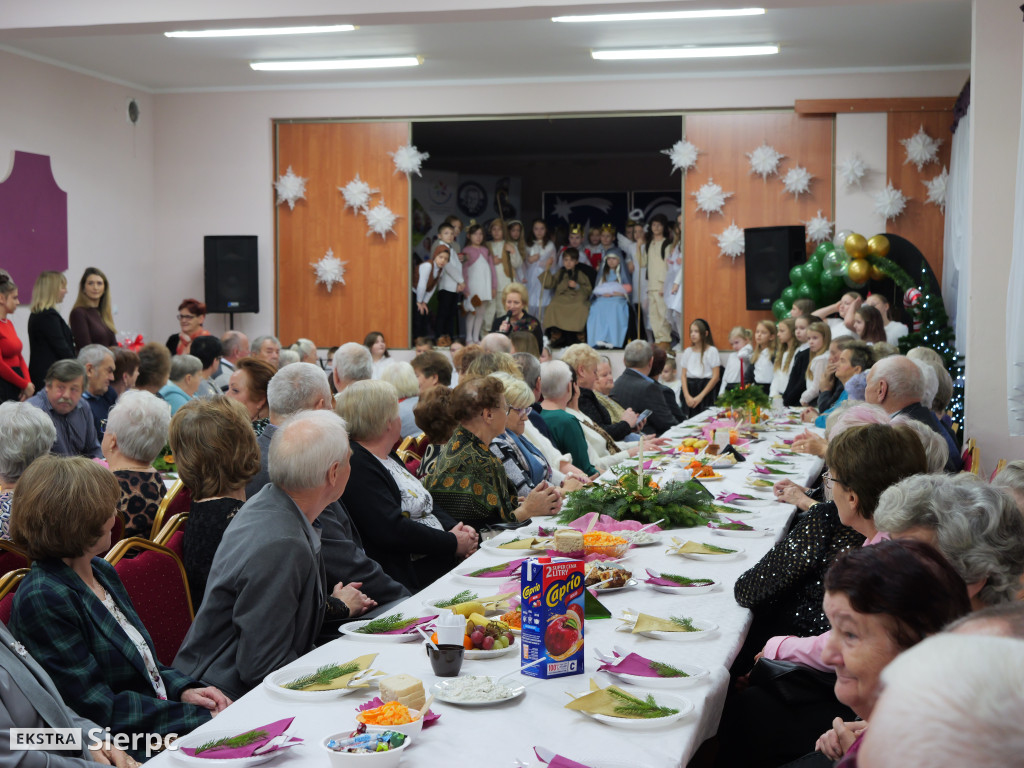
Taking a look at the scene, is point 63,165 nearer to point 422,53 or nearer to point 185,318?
point 185,318

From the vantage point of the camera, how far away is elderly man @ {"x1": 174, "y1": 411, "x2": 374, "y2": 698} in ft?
7.82

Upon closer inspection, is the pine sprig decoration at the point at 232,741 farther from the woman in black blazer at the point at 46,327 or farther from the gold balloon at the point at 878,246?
the gold balloon at the point at 878,246

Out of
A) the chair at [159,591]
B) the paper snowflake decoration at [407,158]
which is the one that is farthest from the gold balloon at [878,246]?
the chair at [159,591]

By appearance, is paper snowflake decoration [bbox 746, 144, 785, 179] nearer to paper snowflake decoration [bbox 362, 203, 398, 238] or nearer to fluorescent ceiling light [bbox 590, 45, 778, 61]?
fluorescent ceiling light [bbox 590, 45, 778, 61]

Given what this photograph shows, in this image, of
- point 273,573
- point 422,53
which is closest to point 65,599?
point 273,573

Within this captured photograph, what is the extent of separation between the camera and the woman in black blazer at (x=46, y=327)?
755 centimetres

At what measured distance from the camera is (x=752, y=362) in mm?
10391

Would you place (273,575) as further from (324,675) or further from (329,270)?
(329,270)

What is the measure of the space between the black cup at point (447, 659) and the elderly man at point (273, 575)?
52 centimetres

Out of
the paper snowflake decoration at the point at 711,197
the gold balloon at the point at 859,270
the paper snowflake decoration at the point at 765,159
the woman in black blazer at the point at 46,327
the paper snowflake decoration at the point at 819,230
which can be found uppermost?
the paper snowflake decoration at the point at 765,159

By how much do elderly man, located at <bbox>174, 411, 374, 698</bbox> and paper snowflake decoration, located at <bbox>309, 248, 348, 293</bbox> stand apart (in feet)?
33.2

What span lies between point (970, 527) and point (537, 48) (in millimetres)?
9147

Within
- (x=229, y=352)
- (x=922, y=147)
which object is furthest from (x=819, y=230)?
(x=229, y=352)

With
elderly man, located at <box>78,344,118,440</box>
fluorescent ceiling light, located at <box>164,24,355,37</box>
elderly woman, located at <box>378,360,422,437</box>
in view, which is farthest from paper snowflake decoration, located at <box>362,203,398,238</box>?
elderly woman, located at <box>378,360,422,437</box>
